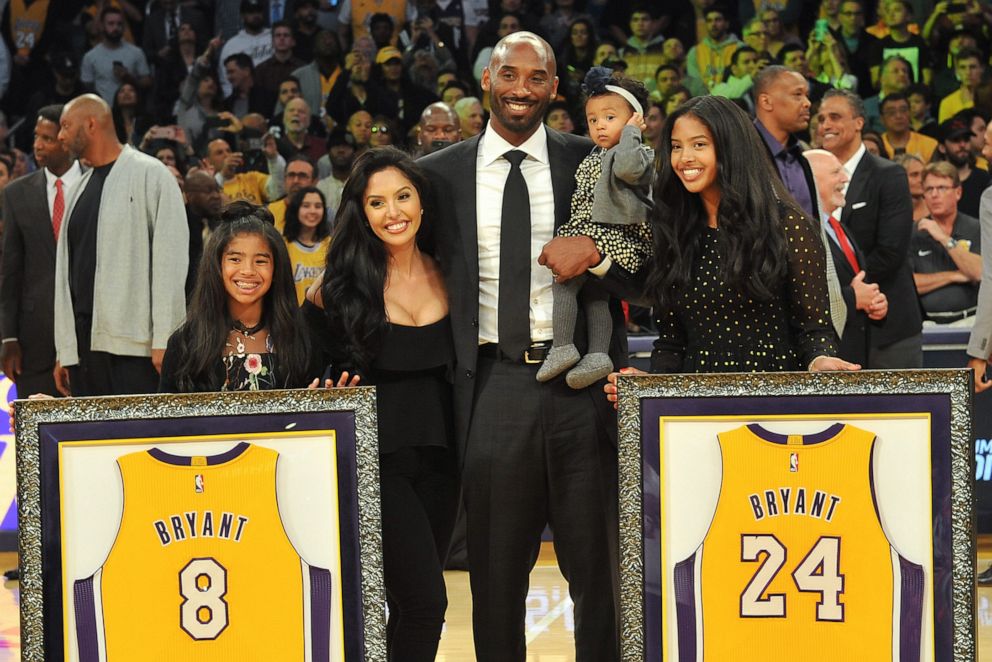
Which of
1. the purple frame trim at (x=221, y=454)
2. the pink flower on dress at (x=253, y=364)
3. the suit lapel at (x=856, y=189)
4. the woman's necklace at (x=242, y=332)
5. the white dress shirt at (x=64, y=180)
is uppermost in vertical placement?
the white dress shirt at (x=64, y=180)

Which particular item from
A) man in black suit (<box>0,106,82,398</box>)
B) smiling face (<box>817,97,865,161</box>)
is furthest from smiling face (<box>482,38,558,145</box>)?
man in black suit (<box>0,106,82,398</box>)

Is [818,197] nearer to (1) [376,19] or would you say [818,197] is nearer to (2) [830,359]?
(2) [830,359]

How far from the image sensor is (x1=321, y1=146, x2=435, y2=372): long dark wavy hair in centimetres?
375

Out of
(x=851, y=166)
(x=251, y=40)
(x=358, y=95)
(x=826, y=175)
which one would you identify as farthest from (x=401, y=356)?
(x=251, y=40)

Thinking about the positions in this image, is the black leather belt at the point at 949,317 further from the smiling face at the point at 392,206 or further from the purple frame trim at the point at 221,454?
the purple frame trim at the point at 221,454

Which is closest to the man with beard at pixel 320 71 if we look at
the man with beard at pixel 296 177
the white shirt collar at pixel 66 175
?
the man with beard at pixel 296 177

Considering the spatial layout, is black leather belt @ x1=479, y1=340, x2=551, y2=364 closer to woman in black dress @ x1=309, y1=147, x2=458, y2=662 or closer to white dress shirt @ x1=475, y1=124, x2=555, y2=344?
white dress shirt @ x1=475, y1=124, x2=555, y2=344

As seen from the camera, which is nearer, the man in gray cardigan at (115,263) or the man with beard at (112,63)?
the man in gray cardigan at (115,263)

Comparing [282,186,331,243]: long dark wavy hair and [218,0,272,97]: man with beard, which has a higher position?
[218,0,272,97]: man with beard

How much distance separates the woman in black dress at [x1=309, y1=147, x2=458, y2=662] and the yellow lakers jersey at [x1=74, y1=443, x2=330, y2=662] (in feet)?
1.25

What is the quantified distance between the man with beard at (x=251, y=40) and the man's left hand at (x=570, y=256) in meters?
7.87

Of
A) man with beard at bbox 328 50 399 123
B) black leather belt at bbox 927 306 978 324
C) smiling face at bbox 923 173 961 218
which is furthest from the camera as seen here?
man with beard at bbox 328 50 399 123

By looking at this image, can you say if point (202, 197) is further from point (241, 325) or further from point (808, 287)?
point (808, 287)

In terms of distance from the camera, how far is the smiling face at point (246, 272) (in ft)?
12.4
